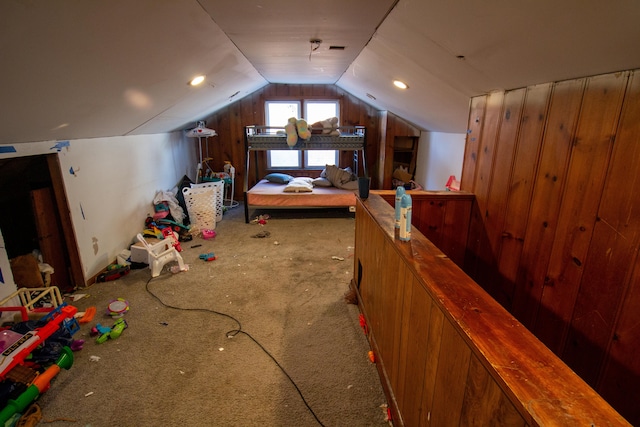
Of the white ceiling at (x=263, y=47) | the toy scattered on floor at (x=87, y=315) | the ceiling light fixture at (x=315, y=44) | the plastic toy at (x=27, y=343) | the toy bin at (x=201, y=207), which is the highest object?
the ceiling light fixture at (x=315, y=44)

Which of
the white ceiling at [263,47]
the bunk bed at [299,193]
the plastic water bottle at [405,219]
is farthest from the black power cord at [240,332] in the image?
the bunk bed at [299,193]

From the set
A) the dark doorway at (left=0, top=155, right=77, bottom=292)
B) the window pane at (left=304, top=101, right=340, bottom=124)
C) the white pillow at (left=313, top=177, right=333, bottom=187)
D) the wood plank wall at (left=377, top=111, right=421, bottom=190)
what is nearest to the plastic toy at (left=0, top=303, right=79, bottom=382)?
the dark doorway at (left=0, top=155, right=77, bottom=292)

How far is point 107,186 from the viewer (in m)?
3.00

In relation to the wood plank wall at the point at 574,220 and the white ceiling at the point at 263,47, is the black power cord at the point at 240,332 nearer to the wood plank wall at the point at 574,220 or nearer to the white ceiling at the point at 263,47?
the wood plank wall at the point at 574,220

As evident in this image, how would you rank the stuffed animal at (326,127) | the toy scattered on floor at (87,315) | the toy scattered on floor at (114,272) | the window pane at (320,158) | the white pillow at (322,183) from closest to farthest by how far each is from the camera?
the toy scattered on floor at (87,315), the toy scattered on floor at (114,272), the stuffed animal at (326,127), the white pillow at (322,183), the window pane at (320,158)

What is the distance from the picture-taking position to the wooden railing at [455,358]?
57 cm

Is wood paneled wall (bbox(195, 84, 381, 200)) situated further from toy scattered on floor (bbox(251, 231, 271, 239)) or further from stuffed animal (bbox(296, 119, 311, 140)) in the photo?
toy scattered on floor (bbox(251, 231, 271, 239))

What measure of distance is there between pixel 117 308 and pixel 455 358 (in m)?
2.43

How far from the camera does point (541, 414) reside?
1.75 ft

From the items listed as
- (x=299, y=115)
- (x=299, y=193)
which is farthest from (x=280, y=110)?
(x=299, y=193)

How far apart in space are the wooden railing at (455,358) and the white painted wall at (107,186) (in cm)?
254

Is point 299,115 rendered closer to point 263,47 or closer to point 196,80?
point 196,80

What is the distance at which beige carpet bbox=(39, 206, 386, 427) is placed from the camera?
60.2 inches

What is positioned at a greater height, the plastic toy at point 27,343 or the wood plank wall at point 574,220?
the wood plank wall at point 574,220
